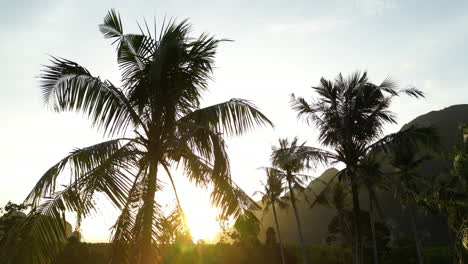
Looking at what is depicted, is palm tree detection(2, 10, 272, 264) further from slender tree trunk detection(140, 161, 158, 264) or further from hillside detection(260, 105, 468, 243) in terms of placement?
hillside detection(260, 105, 468, 243)

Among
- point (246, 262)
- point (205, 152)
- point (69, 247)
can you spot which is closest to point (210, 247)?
point (246, 262)

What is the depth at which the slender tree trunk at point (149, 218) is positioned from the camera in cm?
568

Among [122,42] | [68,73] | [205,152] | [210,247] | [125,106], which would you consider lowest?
[210,247]

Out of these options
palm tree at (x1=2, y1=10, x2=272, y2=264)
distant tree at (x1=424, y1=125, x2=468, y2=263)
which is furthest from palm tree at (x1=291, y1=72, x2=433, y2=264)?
palm tree at (x1=2, y1=10, x2=272, y2=264)

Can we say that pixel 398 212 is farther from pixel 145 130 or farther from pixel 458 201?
pixel 145 130

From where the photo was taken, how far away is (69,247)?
23.7 m

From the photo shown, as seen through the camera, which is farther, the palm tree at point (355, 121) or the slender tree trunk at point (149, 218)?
the palm tree at point (355, 121)

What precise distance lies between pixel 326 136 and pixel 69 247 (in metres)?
19.6

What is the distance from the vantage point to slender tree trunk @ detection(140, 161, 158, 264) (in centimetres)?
568

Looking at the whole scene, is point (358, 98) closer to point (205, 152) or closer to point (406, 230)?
point (205, 152)

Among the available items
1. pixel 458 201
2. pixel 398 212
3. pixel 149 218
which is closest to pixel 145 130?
pixel 149 218

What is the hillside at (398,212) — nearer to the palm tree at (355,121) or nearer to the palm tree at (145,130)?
the palm tree at (355,121)

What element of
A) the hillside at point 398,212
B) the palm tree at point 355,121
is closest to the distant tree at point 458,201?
the palm tree at point 355,121

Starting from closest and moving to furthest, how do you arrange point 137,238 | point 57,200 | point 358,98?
point 57,200 < point 137,238 < point 358,98
